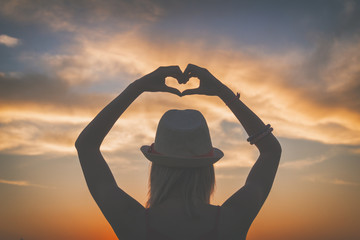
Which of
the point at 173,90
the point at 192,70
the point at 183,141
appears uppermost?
the point at 192,70

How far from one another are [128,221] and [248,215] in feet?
3.36

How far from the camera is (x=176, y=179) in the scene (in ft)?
9.84

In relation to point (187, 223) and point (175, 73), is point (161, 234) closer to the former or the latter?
point (187, 223)

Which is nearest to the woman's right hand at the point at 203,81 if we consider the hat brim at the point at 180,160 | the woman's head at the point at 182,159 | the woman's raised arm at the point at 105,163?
the woman's raised arm at the point at 105,163

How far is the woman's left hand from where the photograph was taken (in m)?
3.19

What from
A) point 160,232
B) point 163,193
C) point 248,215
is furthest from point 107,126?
point 248,215

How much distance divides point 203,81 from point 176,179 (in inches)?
40.2

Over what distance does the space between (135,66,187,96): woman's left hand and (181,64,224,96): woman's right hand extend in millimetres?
76

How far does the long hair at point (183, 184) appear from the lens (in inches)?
117

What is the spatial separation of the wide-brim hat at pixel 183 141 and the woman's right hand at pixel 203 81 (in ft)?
0.81

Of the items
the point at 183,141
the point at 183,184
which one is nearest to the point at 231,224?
the point at 183,184

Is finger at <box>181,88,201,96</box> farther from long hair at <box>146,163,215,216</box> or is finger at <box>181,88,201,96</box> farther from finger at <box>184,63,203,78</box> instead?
long hair at <box>146,163,215,216</box>

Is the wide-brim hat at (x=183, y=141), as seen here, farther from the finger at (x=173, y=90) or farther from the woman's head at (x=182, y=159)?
the finger at (x=173, y=90)

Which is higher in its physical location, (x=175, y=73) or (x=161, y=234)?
(x=175, y=73)
